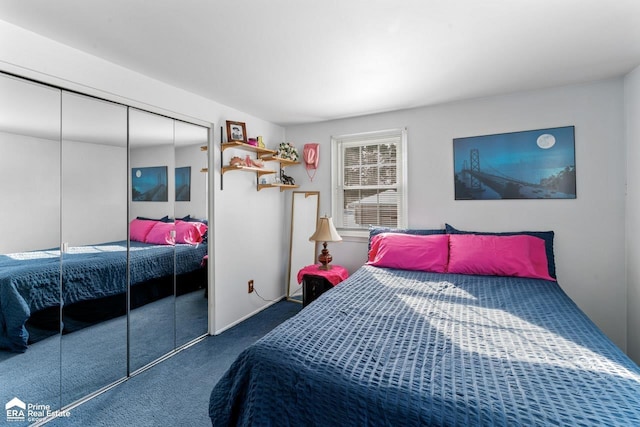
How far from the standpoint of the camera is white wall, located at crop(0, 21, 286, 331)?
5.66 feet

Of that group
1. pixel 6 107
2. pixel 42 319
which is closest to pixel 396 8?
pixel 6 107

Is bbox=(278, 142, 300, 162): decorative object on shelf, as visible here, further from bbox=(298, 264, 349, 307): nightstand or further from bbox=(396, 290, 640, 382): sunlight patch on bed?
bbox=(396, 290, 640, 382): sunlight patch on bed

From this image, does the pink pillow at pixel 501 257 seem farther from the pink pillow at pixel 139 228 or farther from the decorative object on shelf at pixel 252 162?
the pink pillow at pixel 139 228

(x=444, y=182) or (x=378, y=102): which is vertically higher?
(x=378, y=102)

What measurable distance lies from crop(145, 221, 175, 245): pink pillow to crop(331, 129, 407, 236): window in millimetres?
1871

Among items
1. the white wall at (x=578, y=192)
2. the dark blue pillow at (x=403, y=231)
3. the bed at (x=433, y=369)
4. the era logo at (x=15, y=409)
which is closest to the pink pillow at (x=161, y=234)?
the era logo at (x=15, y=409)

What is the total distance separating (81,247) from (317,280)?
6.66 feet

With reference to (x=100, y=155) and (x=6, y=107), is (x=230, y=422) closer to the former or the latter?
(x=100, y=155)

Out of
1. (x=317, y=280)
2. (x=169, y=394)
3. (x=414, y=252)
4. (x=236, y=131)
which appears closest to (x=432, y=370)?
(x=414, y=252)

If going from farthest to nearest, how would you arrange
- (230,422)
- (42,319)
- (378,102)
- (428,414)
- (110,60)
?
1. (378,102)
2. (110,60)
3. (42,319)
4. (230,422)
5. (428,414)

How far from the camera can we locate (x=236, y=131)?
3.04 m

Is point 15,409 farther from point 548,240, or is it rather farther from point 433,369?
point 548,240

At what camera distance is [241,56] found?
6.75ft

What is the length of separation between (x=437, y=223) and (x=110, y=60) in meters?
3.16
